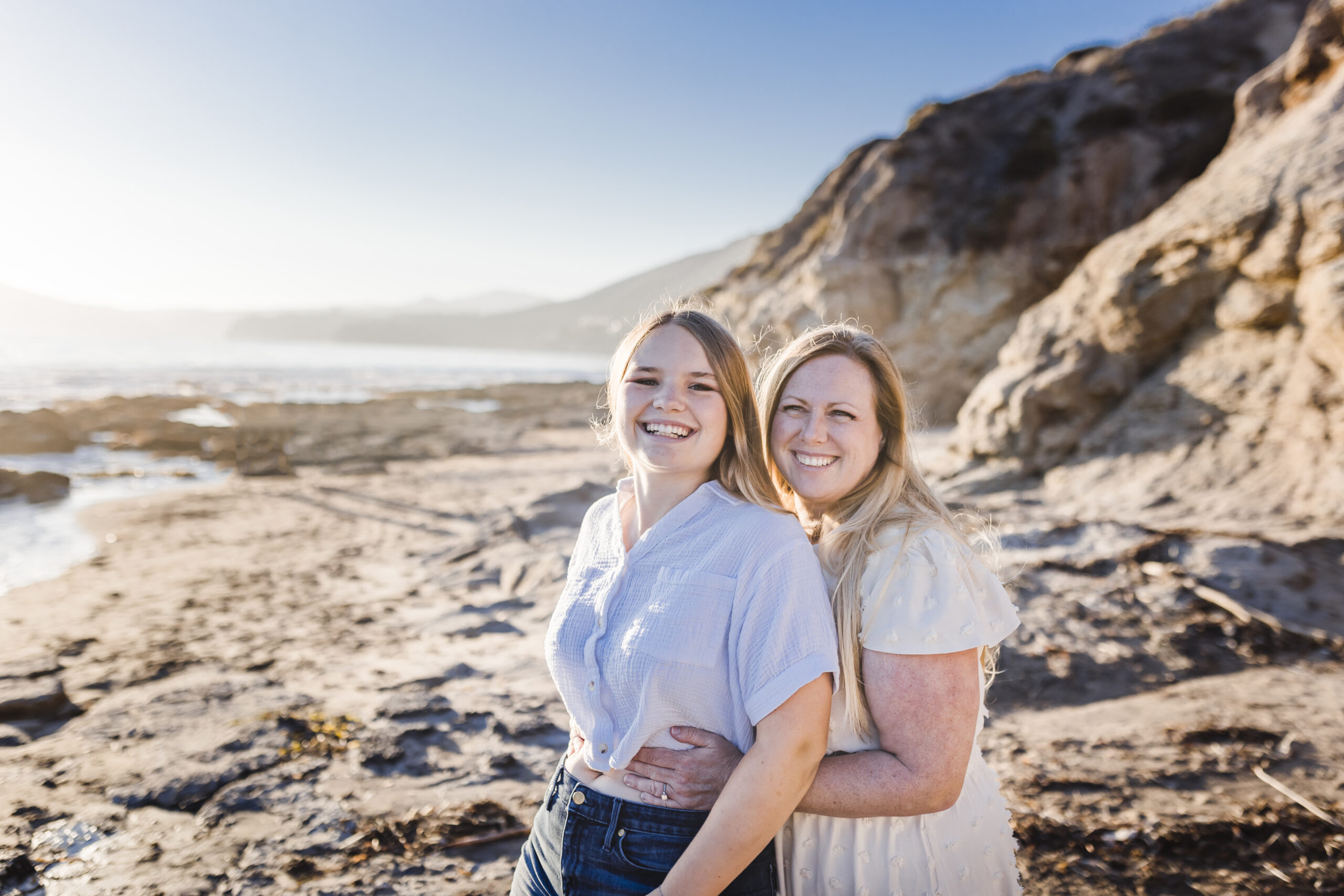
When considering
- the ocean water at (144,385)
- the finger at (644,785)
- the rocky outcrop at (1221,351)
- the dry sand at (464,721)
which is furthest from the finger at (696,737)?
the ocean water at (144,385)

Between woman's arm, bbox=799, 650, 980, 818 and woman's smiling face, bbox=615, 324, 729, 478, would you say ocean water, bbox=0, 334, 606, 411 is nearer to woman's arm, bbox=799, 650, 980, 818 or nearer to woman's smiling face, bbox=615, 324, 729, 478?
woman's smiling face, bbox=615, 324, 729, 478

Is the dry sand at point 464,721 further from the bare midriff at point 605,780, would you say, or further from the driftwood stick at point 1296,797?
the bare midriff at point 605,780

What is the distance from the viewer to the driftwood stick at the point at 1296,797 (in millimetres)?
2809

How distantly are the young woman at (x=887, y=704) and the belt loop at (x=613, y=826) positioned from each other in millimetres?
98

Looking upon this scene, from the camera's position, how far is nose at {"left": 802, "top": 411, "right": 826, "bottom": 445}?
1.96 m

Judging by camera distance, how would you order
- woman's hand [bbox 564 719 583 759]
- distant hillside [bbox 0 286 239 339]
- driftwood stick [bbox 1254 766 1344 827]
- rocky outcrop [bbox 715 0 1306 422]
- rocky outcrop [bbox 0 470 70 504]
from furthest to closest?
distant hillside [bbox 0 286 239 339]
rocky outcrop [bbox 715 0 1306 422]
rocky outcrop [bbox 0 470 70 504]
driftwood stick [bbox 1254 766 1344 827]
woman's hand [bbox 564 719 583 759]

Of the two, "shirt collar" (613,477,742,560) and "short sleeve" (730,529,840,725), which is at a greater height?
"shirt collar" (613,477,742,560)

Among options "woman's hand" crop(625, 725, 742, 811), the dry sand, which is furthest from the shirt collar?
the dry sand

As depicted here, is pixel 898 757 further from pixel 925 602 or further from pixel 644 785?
pixel 644 785

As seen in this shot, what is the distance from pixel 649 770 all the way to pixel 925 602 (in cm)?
83

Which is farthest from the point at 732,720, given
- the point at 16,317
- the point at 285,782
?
the point at 16,317

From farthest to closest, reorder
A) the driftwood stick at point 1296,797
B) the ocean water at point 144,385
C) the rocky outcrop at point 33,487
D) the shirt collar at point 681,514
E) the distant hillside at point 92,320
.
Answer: the distant hillside at point 92,320
the rocky outcrop at point 33,487
the ocean water at point 144,385
the driftwood stick at point 1296,797
the shirt collar at point 681,514

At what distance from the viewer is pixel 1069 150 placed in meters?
18.2

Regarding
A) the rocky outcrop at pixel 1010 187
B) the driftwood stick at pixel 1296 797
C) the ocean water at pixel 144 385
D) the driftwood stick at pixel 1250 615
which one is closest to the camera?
the driftwood stick at pixel 1296 797
